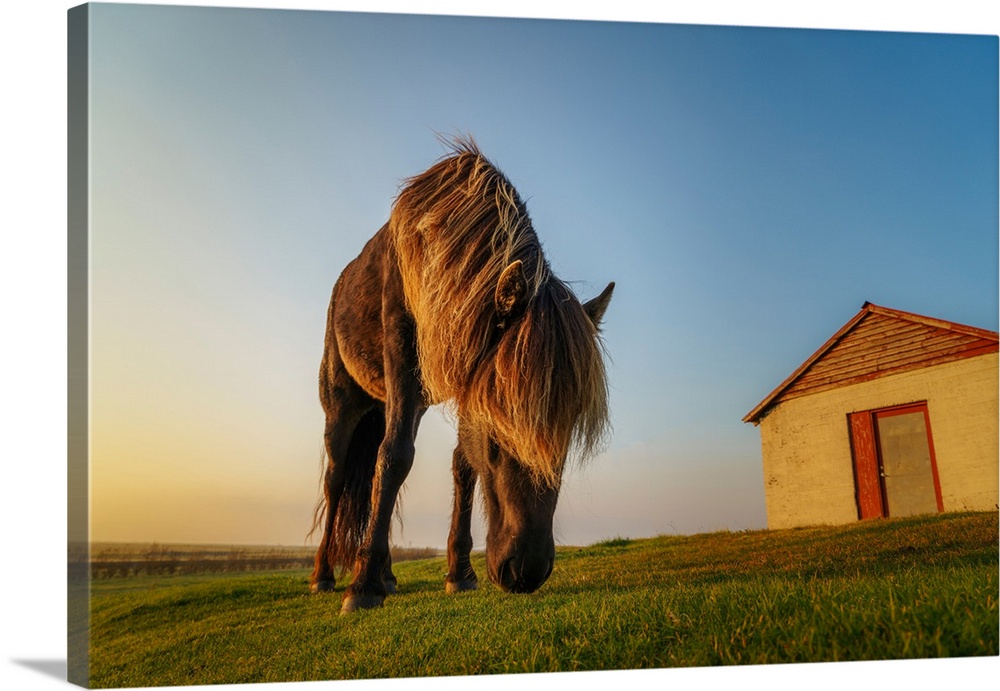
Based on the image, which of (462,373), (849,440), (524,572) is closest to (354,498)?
(462,373)

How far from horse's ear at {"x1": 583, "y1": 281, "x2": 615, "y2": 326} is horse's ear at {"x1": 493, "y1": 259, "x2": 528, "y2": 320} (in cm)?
66

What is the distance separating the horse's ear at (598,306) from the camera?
4.26 metres

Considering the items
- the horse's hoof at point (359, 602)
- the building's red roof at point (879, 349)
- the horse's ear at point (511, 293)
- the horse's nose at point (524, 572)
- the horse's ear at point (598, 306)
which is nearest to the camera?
the horse's nose at point (524, 572)

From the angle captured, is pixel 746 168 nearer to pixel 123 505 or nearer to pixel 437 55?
pixel 437 55

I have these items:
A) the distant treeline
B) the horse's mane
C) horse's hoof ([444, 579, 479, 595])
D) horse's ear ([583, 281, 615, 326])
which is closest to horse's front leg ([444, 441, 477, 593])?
horse's hoof ([444, 579, 479, 595])

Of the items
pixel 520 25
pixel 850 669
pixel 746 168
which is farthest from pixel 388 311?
pixel 850 669

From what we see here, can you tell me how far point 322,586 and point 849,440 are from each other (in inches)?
138

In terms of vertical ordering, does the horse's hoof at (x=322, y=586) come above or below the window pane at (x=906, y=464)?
below

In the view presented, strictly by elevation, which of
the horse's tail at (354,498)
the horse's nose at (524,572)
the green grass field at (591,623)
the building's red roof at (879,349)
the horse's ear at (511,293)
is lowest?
the green grass field at (591,623)

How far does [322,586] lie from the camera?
201 inches

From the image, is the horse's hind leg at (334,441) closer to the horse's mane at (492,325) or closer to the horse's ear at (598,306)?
the horse's mane at (492,325)

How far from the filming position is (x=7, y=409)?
13.9ft

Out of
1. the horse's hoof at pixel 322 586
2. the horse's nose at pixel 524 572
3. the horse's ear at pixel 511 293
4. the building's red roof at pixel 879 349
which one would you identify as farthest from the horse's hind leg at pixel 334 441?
the building's red roof at pixel 879 349

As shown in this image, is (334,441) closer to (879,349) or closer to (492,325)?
(492,325)
